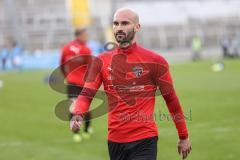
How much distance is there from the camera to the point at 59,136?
47.8 feet

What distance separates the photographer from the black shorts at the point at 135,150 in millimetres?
6211

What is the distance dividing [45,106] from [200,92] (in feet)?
21.9

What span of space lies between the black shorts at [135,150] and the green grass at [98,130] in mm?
4871

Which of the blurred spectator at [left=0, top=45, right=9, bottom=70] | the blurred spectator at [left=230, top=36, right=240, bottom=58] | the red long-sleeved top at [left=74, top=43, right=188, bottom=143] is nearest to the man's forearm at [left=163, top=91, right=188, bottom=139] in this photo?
the red long-sleeved top at [left=74, top=43, right=188, bottom=143]

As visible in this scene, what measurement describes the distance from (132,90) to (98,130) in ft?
29.6

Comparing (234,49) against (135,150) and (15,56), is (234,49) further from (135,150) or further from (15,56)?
(135,150)

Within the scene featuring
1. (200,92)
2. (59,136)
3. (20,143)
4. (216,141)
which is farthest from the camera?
(200,92)

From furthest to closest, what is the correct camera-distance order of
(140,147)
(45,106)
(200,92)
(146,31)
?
(146,31) < (200,92) < (45,106) < (140,147)

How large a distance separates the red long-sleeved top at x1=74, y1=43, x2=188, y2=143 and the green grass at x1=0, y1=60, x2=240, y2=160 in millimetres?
4872

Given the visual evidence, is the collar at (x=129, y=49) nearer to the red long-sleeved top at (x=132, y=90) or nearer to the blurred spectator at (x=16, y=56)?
the red long-sleeved top at (x=132, y=90)

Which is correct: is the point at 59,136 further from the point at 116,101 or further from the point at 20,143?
the point at 116,101

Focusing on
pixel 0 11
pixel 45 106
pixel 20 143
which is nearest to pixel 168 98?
pixel 20 143

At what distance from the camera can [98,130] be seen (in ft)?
50.1

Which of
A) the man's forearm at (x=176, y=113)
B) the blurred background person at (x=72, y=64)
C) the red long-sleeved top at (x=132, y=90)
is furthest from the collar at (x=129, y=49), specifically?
the blurred background person at (x=72, y=64)
